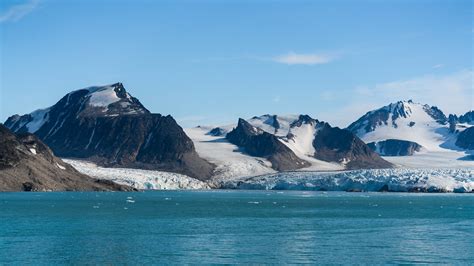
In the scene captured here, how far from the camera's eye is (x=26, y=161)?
18825 centimetres

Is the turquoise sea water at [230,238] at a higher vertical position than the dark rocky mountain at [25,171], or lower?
lower

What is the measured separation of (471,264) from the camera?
5338 centimetres

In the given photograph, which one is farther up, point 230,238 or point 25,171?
point 25,171

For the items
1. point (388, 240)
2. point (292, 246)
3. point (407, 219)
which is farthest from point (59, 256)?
point (407, 219)

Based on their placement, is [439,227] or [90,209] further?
[90,209]

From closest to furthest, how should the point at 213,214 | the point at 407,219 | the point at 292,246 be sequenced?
the point at 292,246 → the point at 407,219 → the point at 213,214

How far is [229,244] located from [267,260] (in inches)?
378

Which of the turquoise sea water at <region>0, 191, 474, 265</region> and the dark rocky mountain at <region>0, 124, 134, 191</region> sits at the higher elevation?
the dark rocky mountain at <region>0, 124, 134, 191</region>

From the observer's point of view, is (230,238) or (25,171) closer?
(230,238)

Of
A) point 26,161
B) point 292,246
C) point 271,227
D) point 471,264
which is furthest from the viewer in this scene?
point 26,161

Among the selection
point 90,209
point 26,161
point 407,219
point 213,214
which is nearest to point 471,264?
point 407,219

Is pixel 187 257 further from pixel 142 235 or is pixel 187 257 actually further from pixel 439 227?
pixel 439 227

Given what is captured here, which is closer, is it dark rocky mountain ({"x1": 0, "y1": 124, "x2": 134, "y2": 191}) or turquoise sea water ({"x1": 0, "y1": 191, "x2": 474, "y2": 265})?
turquoise sea water ({"x1": 0, "y1": 191, "x2": 474, "y2": 265})

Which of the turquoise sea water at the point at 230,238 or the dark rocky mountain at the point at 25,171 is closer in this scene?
the turquoise sea water at the point at 230,238
